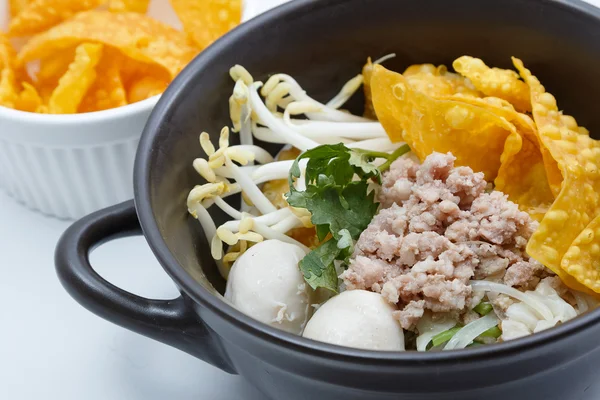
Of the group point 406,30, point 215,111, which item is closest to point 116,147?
point 215,111

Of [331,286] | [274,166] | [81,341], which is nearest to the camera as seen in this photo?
[331,286]

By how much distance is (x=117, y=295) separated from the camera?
1.11m

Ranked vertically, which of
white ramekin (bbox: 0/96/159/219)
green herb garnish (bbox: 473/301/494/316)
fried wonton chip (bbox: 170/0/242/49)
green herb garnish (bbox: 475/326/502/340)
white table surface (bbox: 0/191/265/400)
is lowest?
white table surface (bbox: 0/191/265/400)

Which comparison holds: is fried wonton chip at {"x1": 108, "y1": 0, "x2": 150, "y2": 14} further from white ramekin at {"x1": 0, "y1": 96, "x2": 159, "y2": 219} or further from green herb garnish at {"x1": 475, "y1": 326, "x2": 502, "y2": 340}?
green herb garnish at {"x1": 475, "y1": 326, "x2": 502, "y2": 340}

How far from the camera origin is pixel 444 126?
1.31 metres

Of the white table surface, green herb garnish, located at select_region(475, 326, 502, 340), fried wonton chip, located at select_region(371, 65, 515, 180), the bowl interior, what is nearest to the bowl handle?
the bowl interior

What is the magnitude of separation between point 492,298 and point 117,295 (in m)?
0.53

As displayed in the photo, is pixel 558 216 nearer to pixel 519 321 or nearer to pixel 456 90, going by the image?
pixel 519 321

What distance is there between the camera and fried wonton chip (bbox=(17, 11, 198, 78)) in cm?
169

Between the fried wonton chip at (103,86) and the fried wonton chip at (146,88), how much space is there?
2 cm

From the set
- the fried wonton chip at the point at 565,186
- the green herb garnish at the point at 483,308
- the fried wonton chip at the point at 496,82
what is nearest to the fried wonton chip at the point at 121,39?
the fried wonton chip at the point at 496,82

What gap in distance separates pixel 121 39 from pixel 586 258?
1063mm

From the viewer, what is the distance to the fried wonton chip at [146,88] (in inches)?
67.9

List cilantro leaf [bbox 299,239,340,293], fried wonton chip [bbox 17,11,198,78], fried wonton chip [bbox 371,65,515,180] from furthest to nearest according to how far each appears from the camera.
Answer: fried wonton chip [bbox 17,11,198,78] < fried wonton chip [bbox 371,65,515,180] < cilantro leaf [bbox 299,239,340,293]
